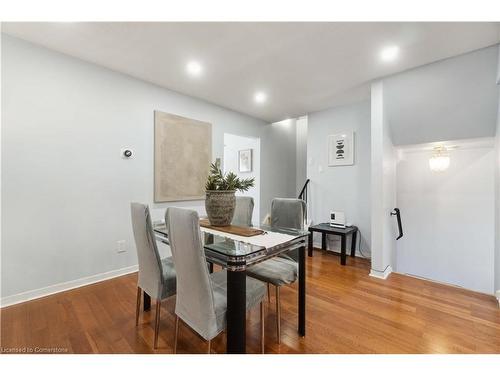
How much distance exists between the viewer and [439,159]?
2.97 metres

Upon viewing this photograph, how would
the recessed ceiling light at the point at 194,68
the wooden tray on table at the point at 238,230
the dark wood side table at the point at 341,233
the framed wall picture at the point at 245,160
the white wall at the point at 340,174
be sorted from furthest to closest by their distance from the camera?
the framed wall picture at the point at 245,160
the white wall at the point at 340,174
the dark wood side table at the point at 341,233
the recessed ceiling light at the point at 194,68
the wooden tray on table at the point at 238,230

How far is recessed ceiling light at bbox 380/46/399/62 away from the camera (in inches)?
83.0

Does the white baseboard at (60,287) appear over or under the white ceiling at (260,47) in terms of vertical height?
under

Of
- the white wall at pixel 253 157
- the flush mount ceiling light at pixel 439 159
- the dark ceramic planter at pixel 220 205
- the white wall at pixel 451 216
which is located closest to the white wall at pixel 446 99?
the flush mount ceiling light at pixel 439 159

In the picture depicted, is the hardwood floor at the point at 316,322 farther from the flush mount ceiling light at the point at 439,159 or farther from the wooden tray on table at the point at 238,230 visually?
the flush mount ceiling light at the point at 439,159

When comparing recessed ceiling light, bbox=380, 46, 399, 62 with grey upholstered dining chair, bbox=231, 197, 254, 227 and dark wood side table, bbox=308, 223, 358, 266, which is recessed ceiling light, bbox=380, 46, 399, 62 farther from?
dark wood side table, bbox=308, 223, 358, 266

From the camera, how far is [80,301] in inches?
83.4

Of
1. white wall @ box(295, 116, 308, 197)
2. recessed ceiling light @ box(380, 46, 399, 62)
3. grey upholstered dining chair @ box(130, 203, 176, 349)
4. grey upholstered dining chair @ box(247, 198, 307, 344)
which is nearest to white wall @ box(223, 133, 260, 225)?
white wall @ box(295, 116, 308, 197)

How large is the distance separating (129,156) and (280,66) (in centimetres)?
208

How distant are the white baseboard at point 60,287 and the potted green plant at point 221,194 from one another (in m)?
1.69

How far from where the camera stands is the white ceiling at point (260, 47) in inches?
73.5

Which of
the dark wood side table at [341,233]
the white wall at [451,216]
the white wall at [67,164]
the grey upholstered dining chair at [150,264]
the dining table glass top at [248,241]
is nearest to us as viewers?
the dining table glass top at [248,241]

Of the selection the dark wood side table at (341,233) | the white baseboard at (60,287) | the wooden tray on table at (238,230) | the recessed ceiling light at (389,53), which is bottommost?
the white baseboard at (60,287)
